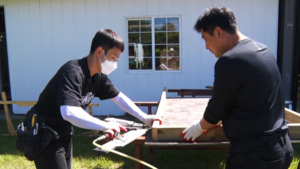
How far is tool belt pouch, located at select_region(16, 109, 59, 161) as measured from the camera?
2.00 m

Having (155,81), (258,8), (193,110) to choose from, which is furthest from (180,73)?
(193,110)

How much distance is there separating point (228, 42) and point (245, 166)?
76 centimetres

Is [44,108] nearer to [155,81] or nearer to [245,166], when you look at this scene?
[245,166]

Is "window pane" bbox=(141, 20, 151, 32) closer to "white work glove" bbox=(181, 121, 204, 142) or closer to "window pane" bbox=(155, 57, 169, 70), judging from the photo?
"window pane" bbox=(155, 57, 169, 70)

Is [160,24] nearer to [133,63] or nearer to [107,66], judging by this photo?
[133,63]

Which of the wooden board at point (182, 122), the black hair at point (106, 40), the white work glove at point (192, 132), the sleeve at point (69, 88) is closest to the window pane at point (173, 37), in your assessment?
the wooden board at point (182, 122)

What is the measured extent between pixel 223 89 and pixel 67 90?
1.01 meters

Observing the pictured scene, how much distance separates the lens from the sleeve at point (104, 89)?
2426mm

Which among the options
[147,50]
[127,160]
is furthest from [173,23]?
[127,160]

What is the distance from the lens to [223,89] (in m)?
1.58

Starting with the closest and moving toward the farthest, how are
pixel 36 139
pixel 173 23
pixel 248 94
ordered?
pixel 248 94, pixel 36 139, pixel 173 23

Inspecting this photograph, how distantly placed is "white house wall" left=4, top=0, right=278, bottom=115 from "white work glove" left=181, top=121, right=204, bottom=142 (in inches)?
202

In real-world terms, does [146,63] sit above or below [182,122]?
above

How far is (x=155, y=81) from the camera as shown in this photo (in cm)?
731
